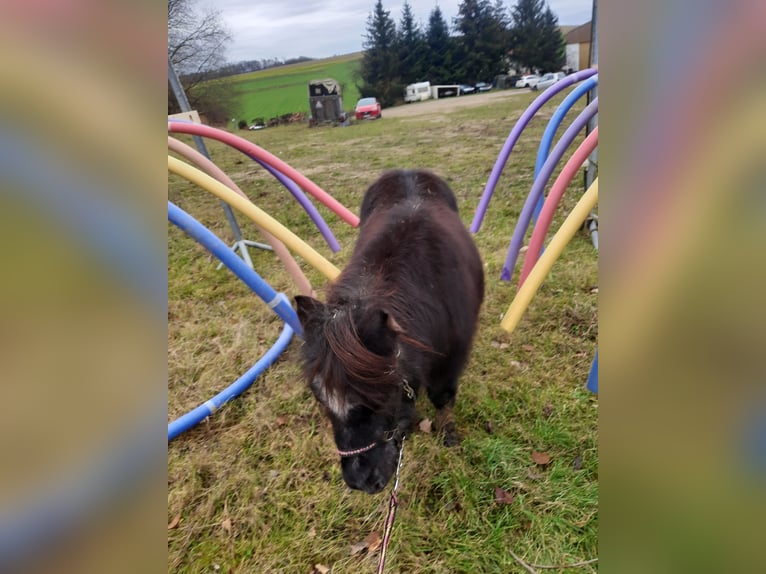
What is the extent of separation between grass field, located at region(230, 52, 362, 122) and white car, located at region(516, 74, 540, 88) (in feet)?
32.3

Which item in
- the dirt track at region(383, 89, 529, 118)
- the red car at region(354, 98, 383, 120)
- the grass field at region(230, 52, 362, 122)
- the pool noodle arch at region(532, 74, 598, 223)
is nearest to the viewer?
the pool noodle arch at region(532, 74, 598, 223)

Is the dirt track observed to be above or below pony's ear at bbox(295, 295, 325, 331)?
above

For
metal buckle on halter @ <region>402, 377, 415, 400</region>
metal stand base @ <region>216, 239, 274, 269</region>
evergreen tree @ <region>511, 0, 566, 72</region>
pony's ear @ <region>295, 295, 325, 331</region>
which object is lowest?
metal stand base @ <region>216, 239, 274, 269</region>

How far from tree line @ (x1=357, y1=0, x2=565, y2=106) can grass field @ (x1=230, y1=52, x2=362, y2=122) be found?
1003mm

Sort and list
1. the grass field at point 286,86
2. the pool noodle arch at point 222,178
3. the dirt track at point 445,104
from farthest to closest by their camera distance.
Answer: the dirt track at point 445,104
the grass field at point 286,86
the pool noodle arch at point 222,178

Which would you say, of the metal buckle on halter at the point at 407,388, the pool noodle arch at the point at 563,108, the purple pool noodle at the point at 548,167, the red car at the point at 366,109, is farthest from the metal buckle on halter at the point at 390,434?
the red car at the point at 366,109

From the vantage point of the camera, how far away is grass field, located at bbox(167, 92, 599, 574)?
2760mm

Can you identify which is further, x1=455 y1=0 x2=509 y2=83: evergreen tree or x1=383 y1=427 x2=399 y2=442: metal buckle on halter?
x1=455 y1=0 x2=509 y2=83: evergreen tree

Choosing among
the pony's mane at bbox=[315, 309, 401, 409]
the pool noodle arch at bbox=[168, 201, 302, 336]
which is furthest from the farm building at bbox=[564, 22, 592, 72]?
the pony's mane at bbox=[315, 309, 401, 409]

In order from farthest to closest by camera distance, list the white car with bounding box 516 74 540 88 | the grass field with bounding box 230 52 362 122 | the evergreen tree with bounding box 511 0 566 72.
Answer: the white car with bounding box 516 74 540 88 → the evergreen tree with bounding box 511 0 566 72 → the grass field with bounding box 230 52 362 122

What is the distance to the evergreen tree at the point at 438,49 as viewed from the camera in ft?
84.4

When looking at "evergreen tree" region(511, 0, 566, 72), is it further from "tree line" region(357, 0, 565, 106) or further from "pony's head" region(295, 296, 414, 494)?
"pony's head" region(295, 296, 414, 494)

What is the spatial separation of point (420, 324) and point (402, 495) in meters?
1.45

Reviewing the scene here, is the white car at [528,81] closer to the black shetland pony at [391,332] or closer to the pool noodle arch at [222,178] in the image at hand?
the pool noodle arch at [222,178]
